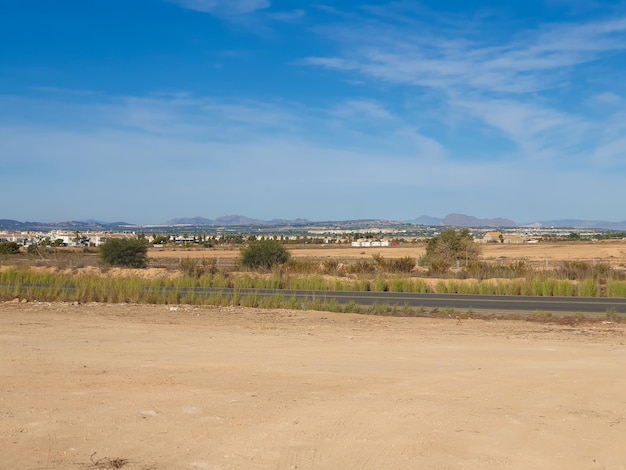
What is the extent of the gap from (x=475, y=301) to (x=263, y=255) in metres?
26.3

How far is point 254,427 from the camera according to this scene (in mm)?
7883

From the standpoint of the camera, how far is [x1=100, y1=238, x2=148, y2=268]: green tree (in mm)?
57562

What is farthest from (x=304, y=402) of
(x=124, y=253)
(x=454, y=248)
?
(x=454, y=248)

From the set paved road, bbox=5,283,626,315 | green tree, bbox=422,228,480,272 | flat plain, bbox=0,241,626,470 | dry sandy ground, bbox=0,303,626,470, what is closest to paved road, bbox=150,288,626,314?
paved road, bbox=5,283,626,315

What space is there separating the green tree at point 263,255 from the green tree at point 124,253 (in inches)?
375

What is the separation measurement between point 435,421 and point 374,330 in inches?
422

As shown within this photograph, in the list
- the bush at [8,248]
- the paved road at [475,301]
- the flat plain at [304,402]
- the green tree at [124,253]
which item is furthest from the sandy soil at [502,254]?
the flat plain at [304,402]

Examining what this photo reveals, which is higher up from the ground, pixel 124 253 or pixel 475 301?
pixel 124 253

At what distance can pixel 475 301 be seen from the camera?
2870 centimetres

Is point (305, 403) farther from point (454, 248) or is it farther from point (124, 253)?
point (454, 248)

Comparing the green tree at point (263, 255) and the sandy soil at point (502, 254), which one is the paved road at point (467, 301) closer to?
the green tree at point (263, 255)

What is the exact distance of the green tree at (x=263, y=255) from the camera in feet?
171

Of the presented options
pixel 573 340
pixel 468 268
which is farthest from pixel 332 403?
pixel 468 268

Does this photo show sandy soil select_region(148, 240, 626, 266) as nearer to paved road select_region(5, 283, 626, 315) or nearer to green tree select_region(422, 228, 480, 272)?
green tree select_region(422, 228, 480, 272)
